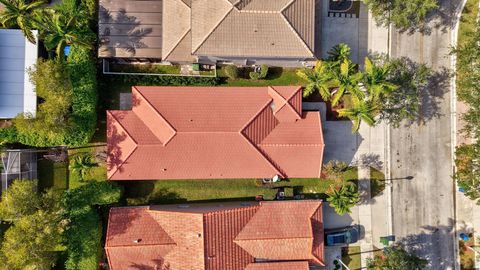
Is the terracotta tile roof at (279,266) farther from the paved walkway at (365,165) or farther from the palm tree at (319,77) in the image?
the palm tree at (319,77)

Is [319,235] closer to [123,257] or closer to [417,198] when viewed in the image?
[417,198]

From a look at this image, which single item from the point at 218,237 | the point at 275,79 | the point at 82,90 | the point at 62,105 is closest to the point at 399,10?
the point at 275,79

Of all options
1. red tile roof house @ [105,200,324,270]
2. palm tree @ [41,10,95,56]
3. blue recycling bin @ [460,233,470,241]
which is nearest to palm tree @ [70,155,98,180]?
red tile roof house @ [105,200,324,270]

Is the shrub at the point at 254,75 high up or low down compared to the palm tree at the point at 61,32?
down

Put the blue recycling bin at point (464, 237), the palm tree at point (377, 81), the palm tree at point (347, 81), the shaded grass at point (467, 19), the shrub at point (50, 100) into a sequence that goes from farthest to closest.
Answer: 1. the shaded grass at point (467, 19)
2. the blue recycling bin at point (464, 237)
3. the palm tree at point (347, 81)
4. the palm tree at point (377, 81)
5. the shrub at point (50, 100)

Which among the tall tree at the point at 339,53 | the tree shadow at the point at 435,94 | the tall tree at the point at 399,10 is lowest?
the tree shadow at the point at 435,94

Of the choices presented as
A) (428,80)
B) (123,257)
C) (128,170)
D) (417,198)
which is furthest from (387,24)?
(123,257)

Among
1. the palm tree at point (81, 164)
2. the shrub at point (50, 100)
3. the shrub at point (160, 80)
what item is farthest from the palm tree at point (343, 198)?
the shrub at point (50, 100)

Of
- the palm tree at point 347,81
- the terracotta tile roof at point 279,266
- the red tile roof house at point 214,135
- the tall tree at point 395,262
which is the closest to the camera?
the palm tree at point 347,81
